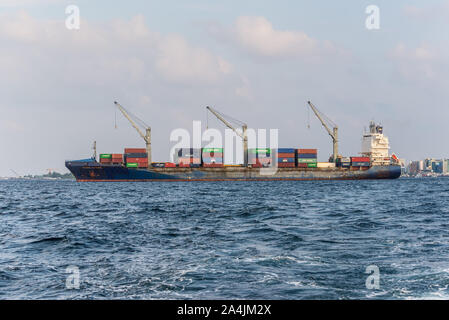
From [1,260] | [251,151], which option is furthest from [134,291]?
[251,151]

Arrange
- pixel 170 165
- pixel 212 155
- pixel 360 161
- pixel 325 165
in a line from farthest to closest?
pixel 325 165 → pixel 360 161 → pixel 212 155 → pixel 170 165

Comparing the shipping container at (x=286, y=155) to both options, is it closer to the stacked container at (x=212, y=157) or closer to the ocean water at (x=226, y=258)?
the stacked container at (x=212, y=157)

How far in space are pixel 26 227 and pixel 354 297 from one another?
73.3 ft

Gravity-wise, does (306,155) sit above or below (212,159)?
above

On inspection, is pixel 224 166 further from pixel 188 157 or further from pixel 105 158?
pixel 105 158

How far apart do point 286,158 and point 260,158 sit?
837 centimetres

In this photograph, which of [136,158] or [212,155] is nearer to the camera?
[136,158]

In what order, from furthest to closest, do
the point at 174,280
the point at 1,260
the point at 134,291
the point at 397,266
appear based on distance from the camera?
the point at 1,260, the point at 397,266, the point at 174,280, the point at 134,291

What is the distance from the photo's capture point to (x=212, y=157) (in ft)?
422

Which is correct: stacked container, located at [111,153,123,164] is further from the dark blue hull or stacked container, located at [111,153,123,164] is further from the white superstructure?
the white superstructure

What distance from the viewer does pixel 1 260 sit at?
644 inches

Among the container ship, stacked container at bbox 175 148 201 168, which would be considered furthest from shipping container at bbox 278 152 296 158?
stacked container at bbox 175 148 201 168

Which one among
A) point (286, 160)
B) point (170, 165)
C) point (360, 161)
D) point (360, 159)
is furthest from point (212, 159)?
point (360, 159)
